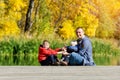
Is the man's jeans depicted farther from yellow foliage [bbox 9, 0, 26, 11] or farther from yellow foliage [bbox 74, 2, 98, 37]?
yellow foliage [bbox 74, 2, 98, 37]

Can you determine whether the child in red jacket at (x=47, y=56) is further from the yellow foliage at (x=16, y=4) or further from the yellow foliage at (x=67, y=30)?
the yellow foliage at (x=67, y=30)

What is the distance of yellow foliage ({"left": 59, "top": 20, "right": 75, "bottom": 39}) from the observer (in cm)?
4091

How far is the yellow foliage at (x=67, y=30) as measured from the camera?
4091cm

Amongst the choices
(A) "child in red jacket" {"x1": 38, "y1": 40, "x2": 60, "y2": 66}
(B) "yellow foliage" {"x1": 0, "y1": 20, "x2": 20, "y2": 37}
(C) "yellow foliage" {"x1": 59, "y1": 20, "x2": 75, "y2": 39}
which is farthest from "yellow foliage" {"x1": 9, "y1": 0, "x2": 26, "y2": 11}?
(A) "child in red jacket" {"x1": 38, "y1": 40, "x2": 60, "y2": 66}

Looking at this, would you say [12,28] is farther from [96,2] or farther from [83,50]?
[83,50]

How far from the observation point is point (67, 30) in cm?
4159

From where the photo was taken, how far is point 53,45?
30.4m
